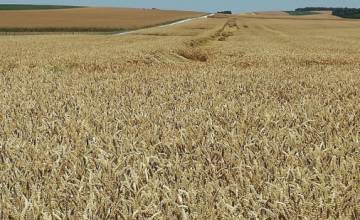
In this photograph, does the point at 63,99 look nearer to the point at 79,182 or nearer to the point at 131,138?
the point at 131,138

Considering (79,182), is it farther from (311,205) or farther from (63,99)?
(63,99)

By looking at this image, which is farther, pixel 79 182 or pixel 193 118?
pixel 193 118

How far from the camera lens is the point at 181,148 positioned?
3.74m

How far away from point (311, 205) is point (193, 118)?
8.11 feet

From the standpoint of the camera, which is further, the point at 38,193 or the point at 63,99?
the point at 63,99

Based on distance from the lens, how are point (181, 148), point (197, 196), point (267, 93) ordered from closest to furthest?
1. point (197, 196)
2. point (181, 148)
3. point (267, 93)

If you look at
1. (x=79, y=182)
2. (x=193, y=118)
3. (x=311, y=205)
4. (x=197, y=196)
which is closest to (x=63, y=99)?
(x=193, y=118)

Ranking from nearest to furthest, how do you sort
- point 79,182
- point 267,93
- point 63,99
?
point 79,182, point 63,99, point 267,93

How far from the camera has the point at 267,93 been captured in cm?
691

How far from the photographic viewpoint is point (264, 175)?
2.99 meters

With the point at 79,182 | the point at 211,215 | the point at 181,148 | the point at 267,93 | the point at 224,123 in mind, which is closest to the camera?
the point at 211,215

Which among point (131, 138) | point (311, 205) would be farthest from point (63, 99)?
point (311, 205)

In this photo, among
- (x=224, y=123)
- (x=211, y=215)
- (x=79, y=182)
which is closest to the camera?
(x=211, y=215)

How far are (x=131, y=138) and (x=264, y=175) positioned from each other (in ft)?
4.32
